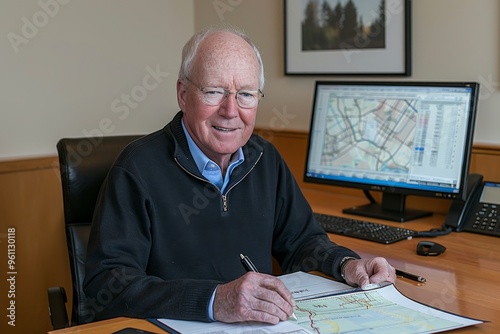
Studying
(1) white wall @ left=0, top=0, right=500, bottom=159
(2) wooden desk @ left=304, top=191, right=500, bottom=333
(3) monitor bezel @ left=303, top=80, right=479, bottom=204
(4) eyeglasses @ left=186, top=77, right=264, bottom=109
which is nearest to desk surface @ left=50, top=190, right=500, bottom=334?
(2) wooden desk @ left=304, top=191, right=500, bottom=333

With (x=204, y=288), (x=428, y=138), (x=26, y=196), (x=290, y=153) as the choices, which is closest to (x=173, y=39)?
(x=290, y=153)

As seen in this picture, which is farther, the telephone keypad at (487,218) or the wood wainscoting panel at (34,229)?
the wood wainscoting panel at (34,229)

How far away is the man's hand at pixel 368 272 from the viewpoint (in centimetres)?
173

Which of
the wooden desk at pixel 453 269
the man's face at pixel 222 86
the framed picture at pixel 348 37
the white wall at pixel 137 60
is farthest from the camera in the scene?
the framed picture at pixel 348 37

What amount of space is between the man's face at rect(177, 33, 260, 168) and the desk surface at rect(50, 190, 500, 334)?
542 mm

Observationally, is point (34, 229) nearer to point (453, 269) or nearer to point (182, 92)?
point (182, 92)

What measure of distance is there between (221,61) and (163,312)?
26.9 inches

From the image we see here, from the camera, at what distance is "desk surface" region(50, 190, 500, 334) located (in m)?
1.55

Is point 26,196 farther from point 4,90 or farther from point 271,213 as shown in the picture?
point 271,213

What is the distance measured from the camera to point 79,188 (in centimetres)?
212

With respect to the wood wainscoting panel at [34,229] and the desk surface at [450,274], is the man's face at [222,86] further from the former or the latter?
the wood wainscoting panel at [34,229]

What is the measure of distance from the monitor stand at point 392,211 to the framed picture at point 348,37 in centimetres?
48

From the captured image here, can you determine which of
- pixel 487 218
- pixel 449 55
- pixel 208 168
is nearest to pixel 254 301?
pixel 208 168

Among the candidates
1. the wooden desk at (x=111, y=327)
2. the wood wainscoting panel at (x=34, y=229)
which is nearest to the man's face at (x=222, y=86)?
the wooden desk at (x=111, y=327)
